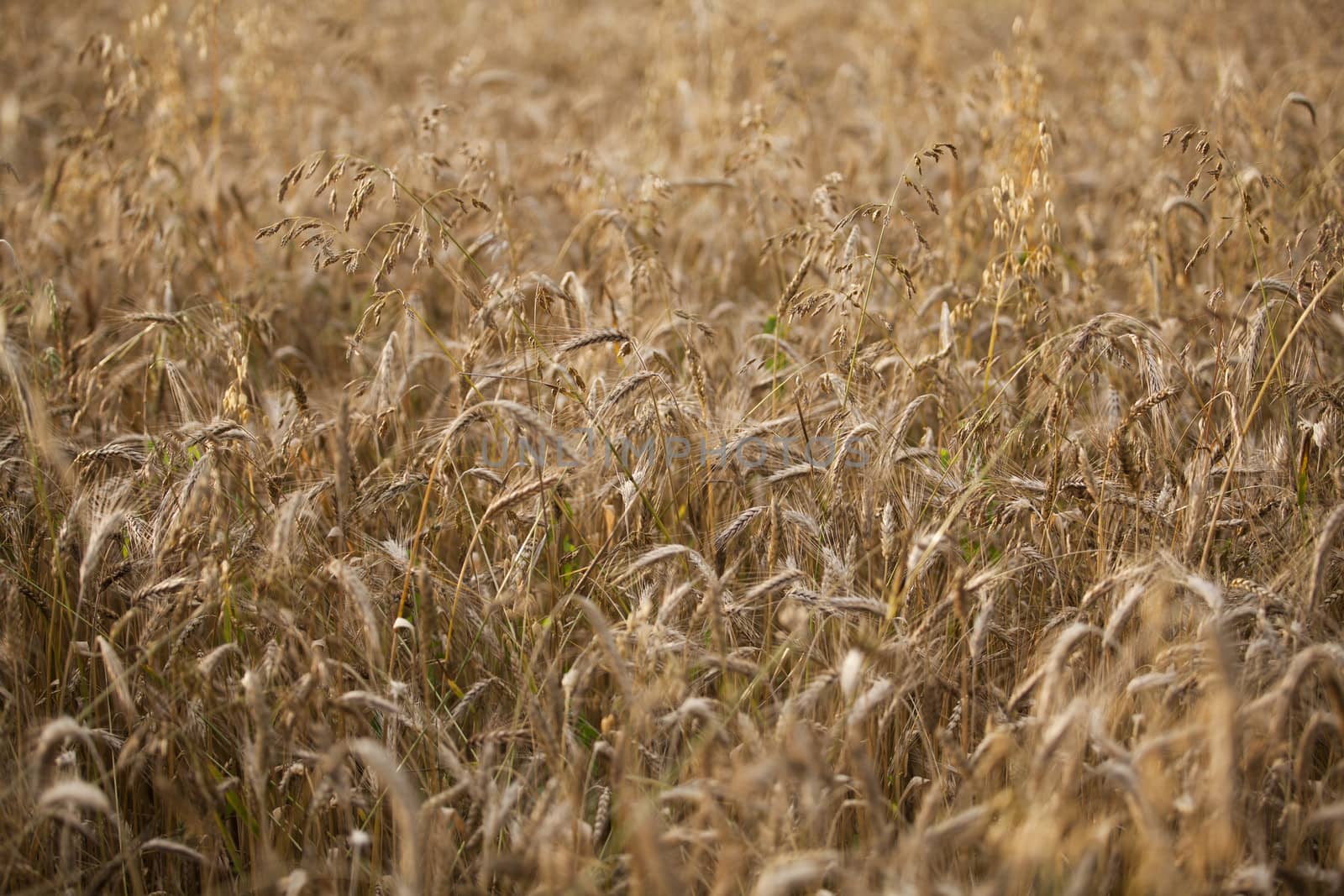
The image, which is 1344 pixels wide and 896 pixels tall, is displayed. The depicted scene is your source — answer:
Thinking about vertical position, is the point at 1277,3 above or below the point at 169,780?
above

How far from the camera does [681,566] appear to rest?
1999mm

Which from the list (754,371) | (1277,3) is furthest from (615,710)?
(1277,3)

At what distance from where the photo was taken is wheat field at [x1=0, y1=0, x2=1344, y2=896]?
4.74 feet

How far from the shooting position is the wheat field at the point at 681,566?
1.44 meters

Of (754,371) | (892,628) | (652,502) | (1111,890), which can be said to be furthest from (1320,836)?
(754,371)

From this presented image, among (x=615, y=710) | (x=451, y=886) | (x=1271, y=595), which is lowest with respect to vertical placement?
(x=451, y=886)

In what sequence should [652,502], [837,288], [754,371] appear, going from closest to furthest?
[652,502], [837,288], [754,371]

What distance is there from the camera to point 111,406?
2.60 metres

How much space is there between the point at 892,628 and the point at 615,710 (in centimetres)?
62

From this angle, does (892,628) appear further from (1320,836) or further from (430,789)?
(430,789)

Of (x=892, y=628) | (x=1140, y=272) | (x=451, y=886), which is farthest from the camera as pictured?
(x=1140, y=272)

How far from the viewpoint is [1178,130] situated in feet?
6.91

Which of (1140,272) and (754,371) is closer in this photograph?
(754,371)

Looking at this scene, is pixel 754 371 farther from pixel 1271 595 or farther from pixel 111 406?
pixel 111 406
